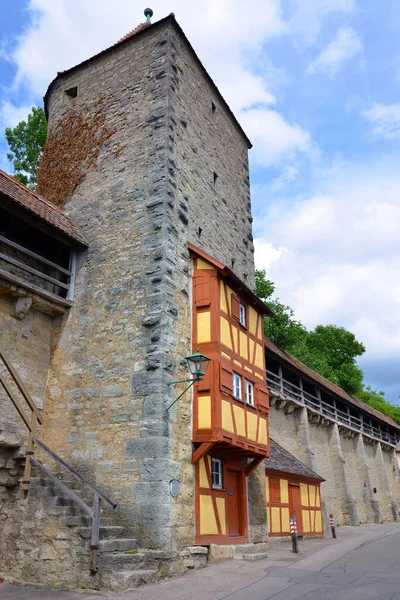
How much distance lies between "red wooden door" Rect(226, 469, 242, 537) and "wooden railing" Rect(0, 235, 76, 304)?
17.0ft

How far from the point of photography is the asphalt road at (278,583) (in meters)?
6.95

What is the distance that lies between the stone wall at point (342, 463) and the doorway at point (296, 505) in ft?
9.05

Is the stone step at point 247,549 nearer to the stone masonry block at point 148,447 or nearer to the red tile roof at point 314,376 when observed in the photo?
the stone masonry block at point 148,447

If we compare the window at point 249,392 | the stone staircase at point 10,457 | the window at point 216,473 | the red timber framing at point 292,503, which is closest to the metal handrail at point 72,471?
the stone staircase at point 10,457

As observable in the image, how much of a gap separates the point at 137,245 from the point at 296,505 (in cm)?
1058

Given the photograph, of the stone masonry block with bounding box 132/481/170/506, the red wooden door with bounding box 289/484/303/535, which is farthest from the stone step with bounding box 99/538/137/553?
the red wooden door with bounding box 289/484/303/535

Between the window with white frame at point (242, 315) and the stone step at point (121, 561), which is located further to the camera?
the window with white frame at point (242, 315)

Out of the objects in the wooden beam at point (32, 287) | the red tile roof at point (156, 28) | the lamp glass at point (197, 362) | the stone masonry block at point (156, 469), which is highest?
the red tile roof at point (156, 28)

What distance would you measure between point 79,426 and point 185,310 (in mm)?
3061

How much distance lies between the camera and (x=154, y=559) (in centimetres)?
809

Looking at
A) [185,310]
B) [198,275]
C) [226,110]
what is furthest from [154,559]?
[226,110]

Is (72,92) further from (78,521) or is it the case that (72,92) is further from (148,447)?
(78,521)

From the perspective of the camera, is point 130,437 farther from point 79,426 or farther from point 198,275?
point 198,275

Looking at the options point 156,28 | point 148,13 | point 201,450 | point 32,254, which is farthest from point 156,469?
point 148,13
